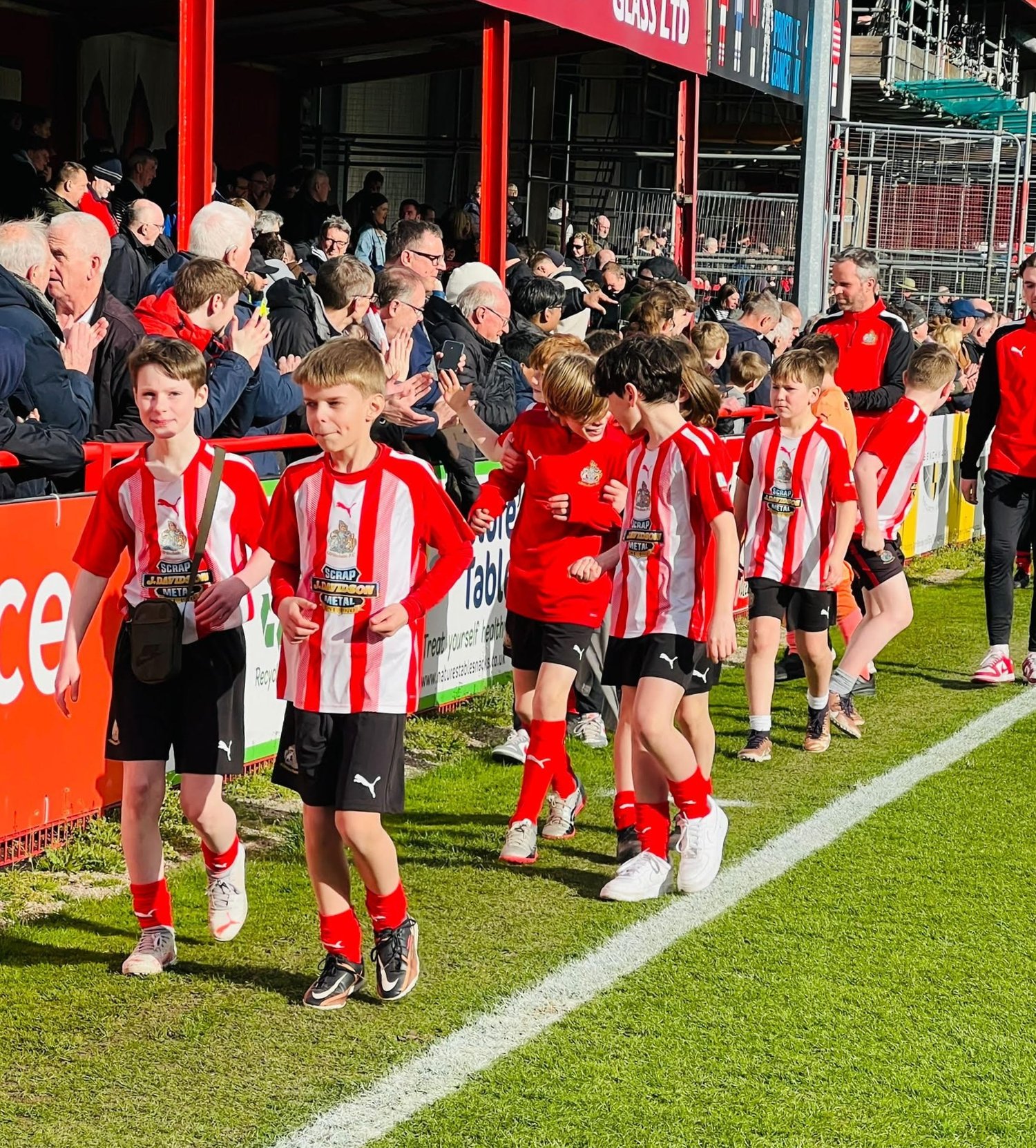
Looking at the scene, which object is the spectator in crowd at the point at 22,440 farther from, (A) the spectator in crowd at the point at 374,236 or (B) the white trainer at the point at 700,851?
(A) the spectator in crowd at the point at 374,236

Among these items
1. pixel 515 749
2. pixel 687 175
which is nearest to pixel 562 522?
pixel 515 749

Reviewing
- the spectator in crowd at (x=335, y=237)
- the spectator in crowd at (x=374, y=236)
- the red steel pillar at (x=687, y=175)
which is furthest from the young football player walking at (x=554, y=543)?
the red steel pillar at (x=687, y=175)

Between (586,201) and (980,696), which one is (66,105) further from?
(980,696)

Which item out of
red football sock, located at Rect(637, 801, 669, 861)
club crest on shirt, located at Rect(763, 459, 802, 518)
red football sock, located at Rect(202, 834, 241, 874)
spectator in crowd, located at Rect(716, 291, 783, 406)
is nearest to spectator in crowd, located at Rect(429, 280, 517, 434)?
club crest on shirt, located at Rect(763, 459, 802, 518)

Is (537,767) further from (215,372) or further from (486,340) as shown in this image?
(486,340)

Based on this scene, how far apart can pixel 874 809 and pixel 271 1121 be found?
11.1 feet

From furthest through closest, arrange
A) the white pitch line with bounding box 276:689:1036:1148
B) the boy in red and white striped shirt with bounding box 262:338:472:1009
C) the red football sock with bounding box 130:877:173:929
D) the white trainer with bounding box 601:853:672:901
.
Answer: the white trainer with bounding box 601:853:672:901
the red football sock with bounding box 130:877:173:929
the boy in red and white striped shirt with bounding box 262:338:472:1009
the white pitch line with bounding box 276:689:1036:1148

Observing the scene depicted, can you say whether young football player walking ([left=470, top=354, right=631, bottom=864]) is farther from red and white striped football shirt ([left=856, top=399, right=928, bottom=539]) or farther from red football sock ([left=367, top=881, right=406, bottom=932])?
red and white striped football shirt ([left=856, top=399, right=928, bottom=539])

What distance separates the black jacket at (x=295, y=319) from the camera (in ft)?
23.9

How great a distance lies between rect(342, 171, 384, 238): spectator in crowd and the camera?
14336 millimetres

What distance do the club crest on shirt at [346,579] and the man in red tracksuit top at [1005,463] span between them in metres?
5.30

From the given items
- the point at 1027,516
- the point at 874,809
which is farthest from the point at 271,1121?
the point at 1027,516

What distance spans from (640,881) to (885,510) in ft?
11.0

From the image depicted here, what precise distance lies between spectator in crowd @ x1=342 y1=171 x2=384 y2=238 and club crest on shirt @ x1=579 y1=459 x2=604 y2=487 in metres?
8.77
